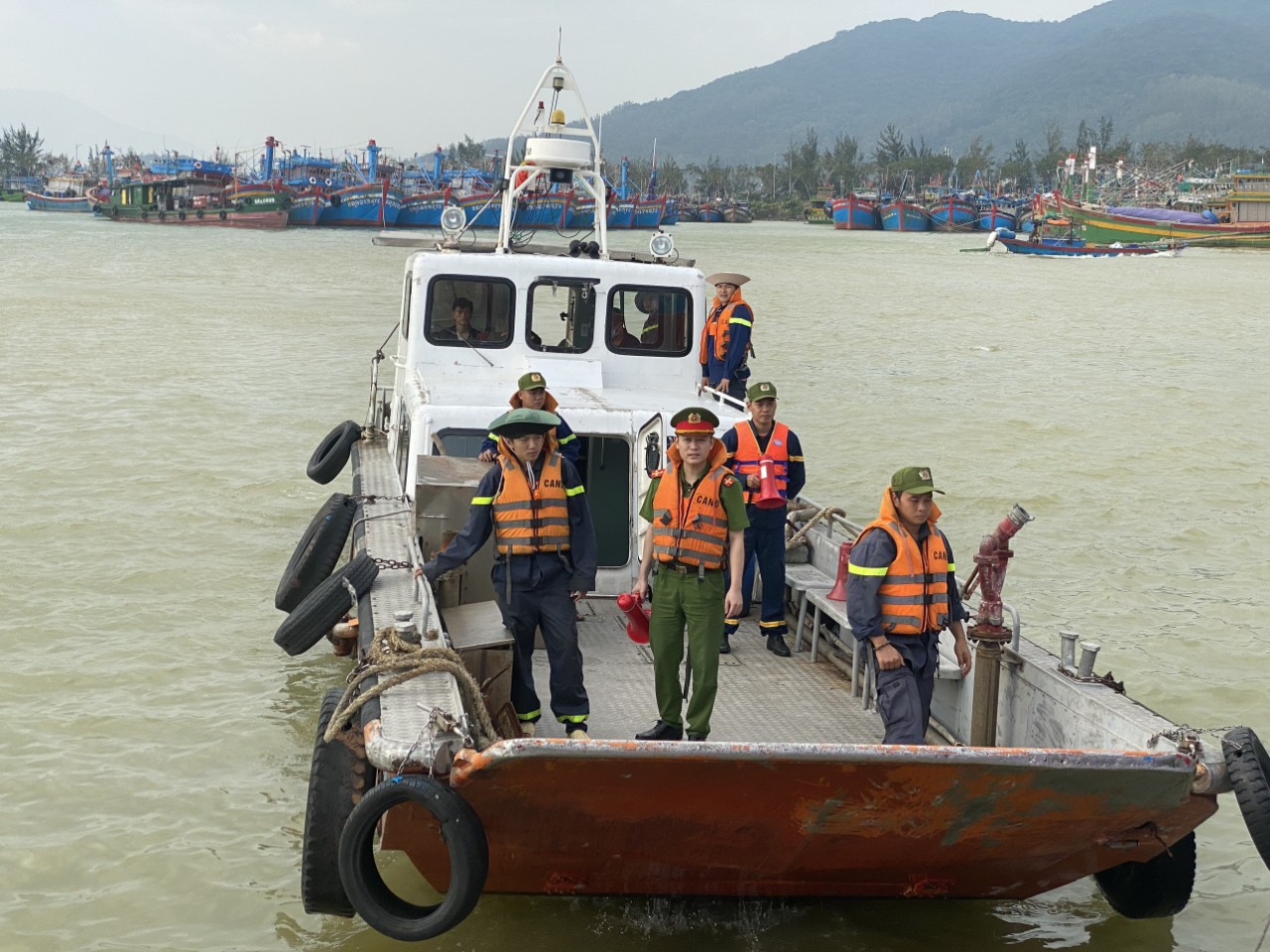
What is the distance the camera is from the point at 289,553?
11.0m

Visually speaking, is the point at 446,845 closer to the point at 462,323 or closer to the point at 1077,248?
the point at 462,323

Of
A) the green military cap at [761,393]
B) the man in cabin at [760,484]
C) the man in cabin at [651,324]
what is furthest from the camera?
the man in cabin at [651,324]

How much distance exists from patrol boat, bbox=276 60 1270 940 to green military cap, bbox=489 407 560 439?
2.80ft

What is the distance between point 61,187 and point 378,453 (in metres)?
114

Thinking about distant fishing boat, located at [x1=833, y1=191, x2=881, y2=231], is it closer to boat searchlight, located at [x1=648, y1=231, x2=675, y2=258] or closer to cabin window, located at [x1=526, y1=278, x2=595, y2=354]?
boat searchlight, located at [x1=648, y1=231, x2=675, y2=258]

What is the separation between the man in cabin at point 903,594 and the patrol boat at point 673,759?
1.39 ft

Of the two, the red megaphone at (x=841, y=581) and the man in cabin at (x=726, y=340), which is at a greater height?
the man in cabin at (x=726, y=340)

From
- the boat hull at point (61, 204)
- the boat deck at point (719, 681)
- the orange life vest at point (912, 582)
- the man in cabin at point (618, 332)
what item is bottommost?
the boat deck at point (719, 681)

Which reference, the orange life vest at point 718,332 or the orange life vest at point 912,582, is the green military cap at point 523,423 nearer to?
the orange life vest at point 912,582

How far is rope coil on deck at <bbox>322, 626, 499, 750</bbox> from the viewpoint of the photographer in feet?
15.5

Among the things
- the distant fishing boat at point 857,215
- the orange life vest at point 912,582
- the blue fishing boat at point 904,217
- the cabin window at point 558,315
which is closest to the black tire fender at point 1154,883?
the orange life vest at point 912,582

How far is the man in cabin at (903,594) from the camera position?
4906mm

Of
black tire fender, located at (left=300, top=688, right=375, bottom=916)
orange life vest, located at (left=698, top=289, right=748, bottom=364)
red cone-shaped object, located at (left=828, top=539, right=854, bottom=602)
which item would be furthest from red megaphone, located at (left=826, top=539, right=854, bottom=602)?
black tire fender, located at (left=300, top=688, right=375, bottom=916)

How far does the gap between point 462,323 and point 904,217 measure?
306 ft
